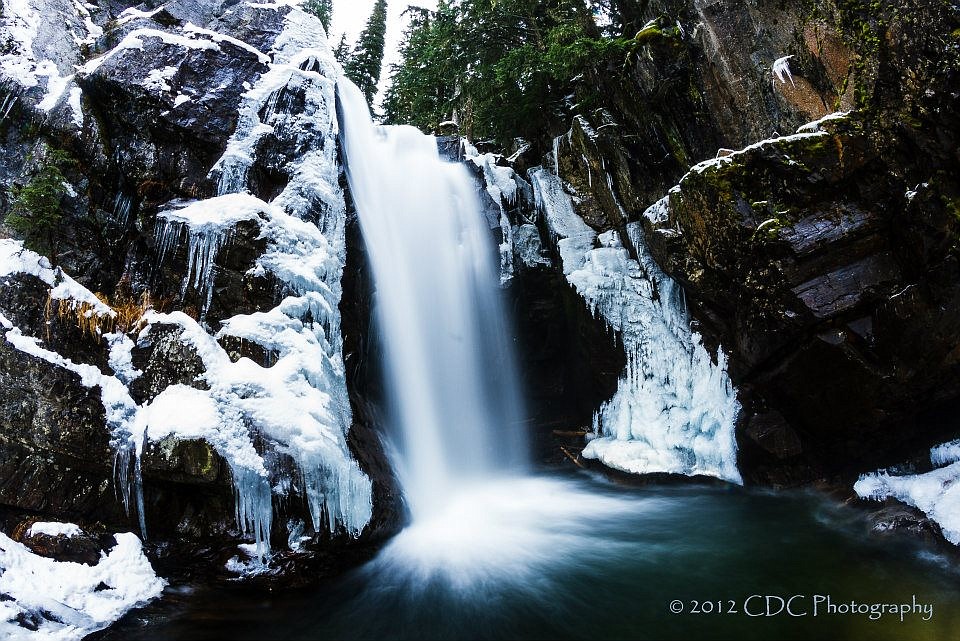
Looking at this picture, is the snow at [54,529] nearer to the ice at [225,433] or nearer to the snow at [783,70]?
the ice at [225,433]

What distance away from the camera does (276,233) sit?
7152 millimetres

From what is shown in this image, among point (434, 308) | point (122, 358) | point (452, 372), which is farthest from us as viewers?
point (452, 372)

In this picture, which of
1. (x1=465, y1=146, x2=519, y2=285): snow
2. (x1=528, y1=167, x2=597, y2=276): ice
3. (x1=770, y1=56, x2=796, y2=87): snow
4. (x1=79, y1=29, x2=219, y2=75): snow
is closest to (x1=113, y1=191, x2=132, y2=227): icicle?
(x1=79, y1=29, x2=219, y2=75): snow

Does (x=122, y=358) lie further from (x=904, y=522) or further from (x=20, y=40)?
(x=904, y=522)

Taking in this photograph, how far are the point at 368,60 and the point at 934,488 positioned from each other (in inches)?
937

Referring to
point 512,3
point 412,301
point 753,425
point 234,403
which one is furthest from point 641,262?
point 512,3

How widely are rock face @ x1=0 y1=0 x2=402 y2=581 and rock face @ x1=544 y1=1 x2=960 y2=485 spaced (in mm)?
6007

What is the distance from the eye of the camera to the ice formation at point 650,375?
8.76 metres

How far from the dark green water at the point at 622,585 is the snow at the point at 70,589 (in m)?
0.32

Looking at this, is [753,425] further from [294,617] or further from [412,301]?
[294,617]

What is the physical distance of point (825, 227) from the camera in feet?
22.5

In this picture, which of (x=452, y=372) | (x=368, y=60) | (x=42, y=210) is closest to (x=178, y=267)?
(x=42, y=210)

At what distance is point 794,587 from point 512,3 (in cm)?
1410

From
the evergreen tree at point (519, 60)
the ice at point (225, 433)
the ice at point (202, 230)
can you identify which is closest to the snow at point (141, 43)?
the ice at point (202, 230)
